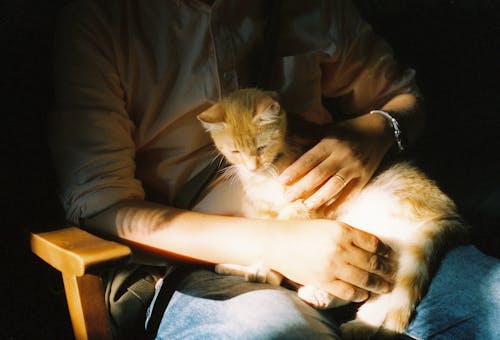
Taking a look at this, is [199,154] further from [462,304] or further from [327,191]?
[462,304]

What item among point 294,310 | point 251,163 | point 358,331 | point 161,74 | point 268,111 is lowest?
point 358,331

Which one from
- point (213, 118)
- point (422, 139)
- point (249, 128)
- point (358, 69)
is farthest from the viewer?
point (422, 139)

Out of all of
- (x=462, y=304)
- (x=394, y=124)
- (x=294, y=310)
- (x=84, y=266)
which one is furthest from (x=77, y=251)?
(x=394, y=124)

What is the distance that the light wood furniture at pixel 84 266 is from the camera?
2.35 ft

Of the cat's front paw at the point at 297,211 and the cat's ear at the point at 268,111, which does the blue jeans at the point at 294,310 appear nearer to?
the cat's front paw at the point at 297,211

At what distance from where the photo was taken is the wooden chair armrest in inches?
28.0

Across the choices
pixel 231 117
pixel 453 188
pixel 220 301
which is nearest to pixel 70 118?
pixel 231 117

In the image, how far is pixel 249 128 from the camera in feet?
3.76

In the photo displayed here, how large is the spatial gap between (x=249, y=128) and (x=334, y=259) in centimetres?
43

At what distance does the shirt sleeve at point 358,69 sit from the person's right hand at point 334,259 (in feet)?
1.77

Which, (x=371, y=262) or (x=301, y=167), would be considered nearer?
(x=371, y=262)

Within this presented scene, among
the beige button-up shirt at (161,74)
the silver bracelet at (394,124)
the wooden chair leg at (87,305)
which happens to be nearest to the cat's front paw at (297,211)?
the beige button-up shirt at (161,74)

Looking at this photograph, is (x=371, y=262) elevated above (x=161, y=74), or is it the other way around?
(x=161, y=74)

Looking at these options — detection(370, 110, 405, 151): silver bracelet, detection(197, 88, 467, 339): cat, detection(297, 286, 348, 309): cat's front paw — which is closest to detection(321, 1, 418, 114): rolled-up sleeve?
detection(370, 110, 405, 151): silver bracelet
